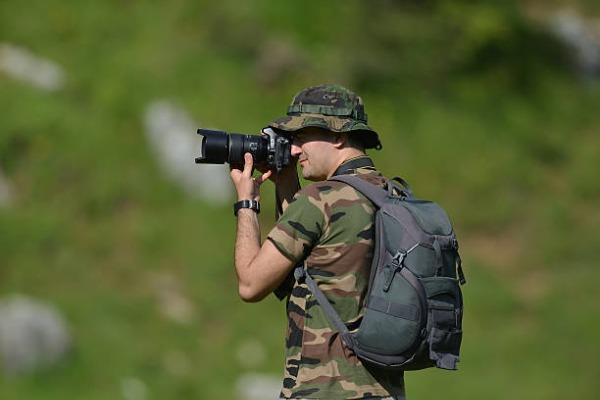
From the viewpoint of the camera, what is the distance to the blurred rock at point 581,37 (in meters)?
16.3

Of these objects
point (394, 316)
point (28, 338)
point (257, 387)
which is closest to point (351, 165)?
point (394, 316)

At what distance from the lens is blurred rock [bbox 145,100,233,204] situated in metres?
12.0

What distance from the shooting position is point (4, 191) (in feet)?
37.3

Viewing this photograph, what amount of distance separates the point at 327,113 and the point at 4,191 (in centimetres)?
813

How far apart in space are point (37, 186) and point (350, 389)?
841 centimetres

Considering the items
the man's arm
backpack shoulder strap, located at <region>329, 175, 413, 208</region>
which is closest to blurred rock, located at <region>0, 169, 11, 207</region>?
the man's arm

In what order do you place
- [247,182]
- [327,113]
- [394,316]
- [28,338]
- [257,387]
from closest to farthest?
[394,316] < [327,113] < [247,182] < [28,338] < [257,387]

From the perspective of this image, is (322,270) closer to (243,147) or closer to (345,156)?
(345,156)

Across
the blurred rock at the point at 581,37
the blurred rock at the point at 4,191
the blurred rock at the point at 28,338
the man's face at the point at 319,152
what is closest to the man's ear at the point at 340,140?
the man's face at the point at 319,152

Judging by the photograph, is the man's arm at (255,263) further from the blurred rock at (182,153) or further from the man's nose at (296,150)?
the blurred rock at (182,153)

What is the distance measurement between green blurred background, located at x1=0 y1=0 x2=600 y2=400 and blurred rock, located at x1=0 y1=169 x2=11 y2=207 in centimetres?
8

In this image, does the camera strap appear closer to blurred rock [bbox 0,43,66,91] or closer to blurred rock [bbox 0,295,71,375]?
blurred rock [bbox 0,295,71,375]

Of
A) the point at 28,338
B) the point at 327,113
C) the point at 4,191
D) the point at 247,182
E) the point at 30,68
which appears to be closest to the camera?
the point at 327,113

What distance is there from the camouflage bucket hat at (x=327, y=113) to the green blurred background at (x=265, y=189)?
5898mm
